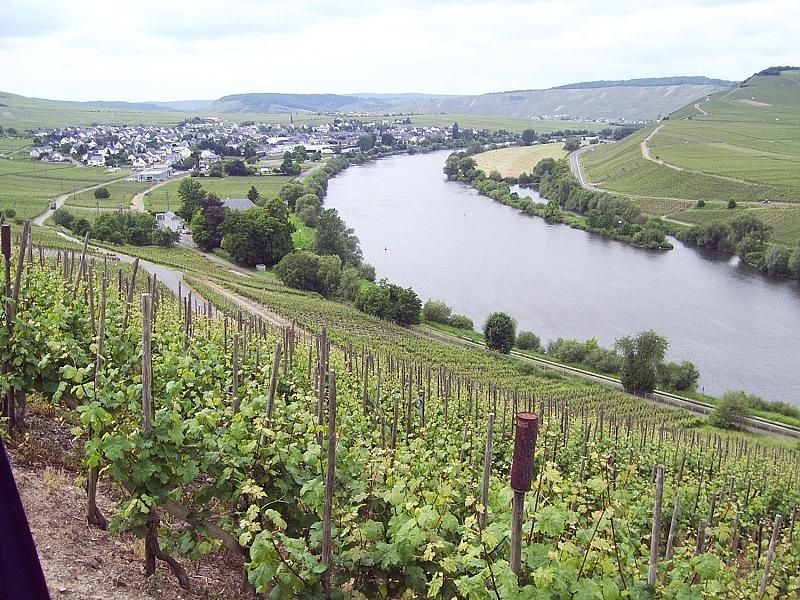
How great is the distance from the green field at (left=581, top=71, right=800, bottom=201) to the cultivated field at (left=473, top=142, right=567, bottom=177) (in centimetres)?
691

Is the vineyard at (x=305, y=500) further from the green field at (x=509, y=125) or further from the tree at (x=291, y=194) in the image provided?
the green field at (x=509, y=125)

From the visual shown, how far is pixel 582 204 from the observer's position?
70.1 meters

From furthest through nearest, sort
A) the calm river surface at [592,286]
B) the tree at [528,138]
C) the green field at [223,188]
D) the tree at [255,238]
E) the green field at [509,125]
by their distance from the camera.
Result: 1. the green field at [509,125]
2. the tree at [528,138]
3. the green field at [223,188]
4. the tree at [255,238]
5. the calm river surface at [592,286]

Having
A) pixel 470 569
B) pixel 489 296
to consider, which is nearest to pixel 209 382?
pixel 470 569

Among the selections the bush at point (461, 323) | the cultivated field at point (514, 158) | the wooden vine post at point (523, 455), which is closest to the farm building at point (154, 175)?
the cultivated field at point (514, 158)

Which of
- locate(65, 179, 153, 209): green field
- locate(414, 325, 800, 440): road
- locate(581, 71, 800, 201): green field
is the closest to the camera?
locate(414, 325, 800, 440): road

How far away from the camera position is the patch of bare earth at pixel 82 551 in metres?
4.30

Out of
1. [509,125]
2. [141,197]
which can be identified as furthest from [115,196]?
[509,125]

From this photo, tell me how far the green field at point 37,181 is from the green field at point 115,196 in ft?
5.82

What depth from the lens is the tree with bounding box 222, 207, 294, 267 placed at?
43.5 metres

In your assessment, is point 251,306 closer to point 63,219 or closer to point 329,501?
point 63,219

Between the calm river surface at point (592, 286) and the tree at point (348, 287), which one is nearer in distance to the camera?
the calm river surface at point (592, 286)

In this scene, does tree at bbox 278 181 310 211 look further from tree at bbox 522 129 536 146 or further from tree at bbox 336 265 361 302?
tree at bbox 522 129 536 146

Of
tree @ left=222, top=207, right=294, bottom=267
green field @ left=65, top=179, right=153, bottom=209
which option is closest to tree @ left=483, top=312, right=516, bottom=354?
tree @ left=222, top=207, right=294, bottom=267
